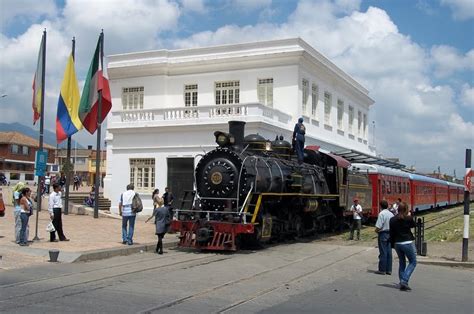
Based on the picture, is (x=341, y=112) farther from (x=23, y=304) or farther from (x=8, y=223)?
(x=23, y=304)

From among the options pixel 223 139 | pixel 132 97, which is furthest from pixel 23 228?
pixel 132 97

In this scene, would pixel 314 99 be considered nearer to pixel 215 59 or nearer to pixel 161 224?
pixel 215 59

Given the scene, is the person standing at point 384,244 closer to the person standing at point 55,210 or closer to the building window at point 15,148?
the person standing at point 55,210

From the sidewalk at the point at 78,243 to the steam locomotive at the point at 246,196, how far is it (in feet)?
6.44

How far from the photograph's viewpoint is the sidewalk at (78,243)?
→ 12.8 m

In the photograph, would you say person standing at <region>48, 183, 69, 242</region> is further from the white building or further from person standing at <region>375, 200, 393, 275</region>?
the white building

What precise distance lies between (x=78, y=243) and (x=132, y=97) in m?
17.8

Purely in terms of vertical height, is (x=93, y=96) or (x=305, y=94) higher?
(x=305, y=94)

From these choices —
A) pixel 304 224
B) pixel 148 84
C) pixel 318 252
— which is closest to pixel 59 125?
pixel 148 84

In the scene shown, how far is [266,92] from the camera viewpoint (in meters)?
29.2

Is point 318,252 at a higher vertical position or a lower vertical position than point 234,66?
lower

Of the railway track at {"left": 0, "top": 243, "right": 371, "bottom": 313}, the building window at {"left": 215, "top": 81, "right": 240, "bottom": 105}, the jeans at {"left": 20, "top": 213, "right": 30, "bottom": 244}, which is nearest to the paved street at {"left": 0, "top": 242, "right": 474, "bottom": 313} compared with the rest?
the railway track at {"left": 0, "top": 243, "right": 371, "bottom": 313}

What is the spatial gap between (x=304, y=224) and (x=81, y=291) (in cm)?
1262

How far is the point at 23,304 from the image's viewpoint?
7.66m
